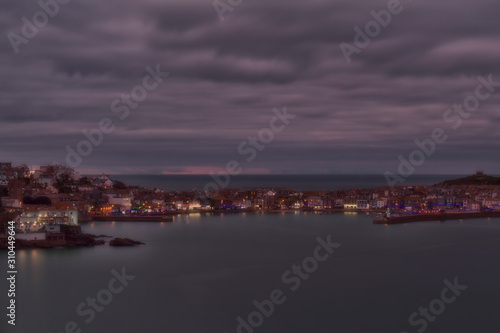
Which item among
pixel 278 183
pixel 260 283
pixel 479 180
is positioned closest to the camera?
pixel 260 283

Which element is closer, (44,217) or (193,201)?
(44,217)

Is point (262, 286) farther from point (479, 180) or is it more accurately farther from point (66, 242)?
point (479, 180)

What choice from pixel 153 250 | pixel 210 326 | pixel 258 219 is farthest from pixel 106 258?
pixel 258 219

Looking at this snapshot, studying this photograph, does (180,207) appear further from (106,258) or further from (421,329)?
(421,329)

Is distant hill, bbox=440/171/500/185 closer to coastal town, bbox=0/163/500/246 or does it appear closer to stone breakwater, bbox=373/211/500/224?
coastal town, bbox=0/163/500/246

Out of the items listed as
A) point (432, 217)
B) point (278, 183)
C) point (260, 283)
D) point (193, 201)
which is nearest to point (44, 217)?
point (260, 283)

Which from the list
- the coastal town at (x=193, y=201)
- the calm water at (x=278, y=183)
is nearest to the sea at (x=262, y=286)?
the coastal town at (x=193, y=201)
